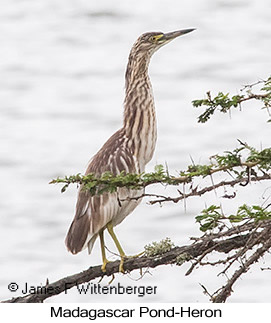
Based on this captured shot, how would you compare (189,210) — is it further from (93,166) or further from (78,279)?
(78,279)

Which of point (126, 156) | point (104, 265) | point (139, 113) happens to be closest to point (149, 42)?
point (139, 113)

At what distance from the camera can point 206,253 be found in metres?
3.32

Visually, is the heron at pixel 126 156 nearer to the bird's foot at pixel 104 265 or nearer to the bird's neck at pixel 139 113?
the bird's neck at pixel 139 113


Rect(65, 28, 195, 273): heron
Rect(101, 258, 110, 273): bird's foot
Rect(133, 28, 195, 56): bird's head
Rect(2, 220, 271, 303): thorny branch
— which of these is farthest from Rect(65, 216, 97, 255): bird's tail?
Rect(133, 28, 195, 56): bird's head

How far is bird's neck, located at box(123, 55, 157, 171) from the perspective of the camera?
5.01 m

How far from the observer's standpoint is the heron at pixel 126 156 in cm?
480

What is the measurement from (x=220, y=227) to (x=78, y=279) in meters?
0.78

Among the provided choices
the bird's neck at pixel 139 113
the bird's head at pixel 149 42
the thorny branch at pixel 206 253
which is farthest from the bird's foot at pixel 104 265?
the bird's head at pixel 149 42

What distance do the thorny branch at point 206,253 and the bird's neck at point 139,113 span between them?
110 centimetres

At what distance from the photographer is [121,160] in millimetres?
4859

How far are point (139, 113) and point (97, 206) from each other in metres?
0.61

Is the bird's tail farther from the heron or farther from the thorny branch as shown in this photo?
the thorny branch

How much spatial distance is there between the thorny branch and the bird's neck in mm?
1103
